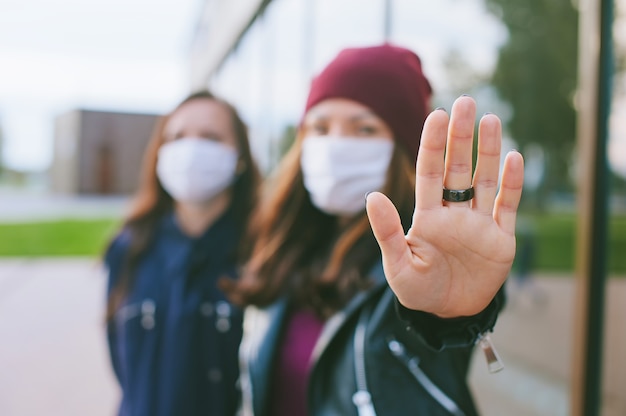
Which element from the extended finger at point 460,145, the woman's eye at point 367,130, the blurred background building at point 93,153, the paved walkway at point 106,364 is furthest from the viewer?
the paved walkway at point 106,364

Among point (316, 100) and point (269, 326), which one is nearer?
point (316, 100)

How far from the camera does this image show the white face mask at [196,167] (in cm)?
167

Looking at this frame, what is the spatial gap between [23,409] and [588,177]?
3139 millimetres

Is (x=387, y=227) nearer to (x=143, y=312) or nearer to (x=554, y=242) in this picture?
(x=143, y=312)

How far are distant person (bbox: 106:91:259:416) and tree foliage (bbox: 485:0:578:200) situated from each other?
2.35m

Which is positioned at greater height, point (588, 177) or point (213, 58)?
point (213, 58)

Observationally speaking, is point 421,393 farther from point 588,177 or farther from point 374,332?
point 588,177

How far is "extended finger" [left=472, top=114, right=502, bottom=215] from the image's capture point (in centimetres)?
63

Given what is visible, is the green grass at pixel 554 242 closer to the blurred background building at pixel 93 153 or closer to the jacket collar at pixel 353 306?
the jacket collar at pixel 353 306

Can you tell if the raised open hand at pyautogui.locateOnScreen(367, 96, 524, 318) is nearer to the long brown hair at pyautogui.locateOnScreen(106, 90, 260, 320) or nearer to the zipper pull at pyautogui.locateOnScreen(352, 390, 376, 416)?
the zipper pull at pyautogui.locateOnScreen(352, 390, 376, 416)

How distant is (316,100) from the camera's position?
1.12 metres

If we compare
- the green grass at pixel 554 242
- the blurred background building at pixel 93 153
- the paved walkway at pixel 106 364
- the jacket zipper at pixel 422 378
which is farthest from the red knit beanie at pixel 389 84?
the green grass at pixel 554 242

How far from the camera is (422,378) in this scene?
96 centimetres

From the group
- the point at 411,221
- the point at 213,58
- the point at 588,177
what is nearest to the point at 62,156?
the point at 411,221
